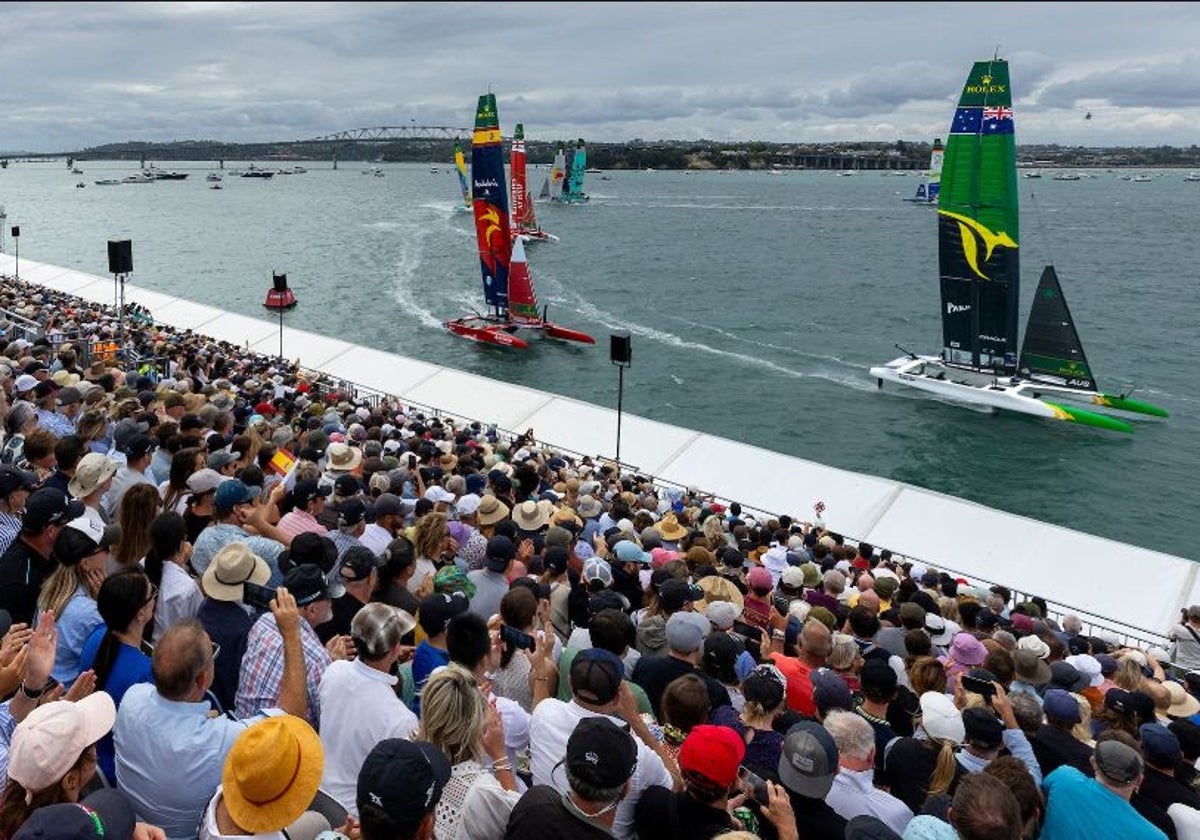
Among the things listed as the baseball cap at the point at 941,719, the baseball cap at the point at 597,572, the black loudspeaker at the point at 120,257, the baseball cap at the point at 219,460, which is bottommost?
the baseball cap at the point at 597,572

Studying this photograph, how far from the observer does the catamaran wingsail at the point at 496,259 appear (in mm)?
35062

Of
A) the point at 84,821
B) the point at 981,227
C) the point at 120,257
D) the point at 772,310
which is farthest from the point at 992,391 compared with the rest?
the point at 84,821

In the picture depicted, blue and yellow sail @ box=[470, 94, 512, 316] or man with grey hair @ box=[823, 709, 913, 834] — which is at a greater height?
blue and yellow sail @ box=[470, 94, 512, 316]

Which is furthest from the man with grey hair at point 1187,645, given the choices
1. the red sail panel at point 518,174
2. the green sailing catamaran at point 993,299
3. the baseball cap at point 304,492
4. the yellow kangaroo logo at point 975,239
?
the red sail panel at point 518,174

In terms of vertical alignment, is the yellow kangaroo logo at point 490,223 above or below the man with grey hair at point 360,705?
above

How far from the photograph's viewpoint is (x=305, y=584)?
14.4 ft

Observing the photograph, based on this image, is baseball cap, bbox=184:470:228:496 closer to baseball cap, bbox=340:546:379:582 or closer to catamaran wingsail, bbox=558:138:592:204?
baseball cap, bbox=340:546:379:582

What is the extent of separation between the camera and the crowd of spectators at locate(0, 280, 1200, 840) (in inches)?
119

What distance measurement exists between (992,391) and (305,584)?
28355 millimetres

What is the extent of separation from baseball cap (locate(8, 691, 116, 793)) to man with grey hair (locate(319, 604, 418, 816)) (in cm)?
108

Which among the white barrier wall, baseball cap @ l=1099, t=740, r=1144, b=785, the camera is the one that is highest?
the camera

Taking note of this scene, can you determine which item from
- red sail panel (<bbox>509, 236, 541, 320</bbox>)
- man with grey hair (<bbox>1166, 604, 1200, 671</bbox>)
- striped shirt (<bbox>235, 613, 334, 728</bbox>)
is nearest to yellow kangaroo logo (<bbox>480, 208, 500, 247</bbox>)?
red sail panel (<bbox>509, 236, 541, 320</bbox>)

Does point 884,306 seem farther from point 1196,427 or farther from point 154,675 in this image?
point 154,675

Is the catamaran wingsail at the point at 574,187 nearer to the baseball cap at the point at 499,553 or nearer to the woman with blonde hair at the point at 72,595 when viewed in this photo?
the baseball cap at the point at 499,553
